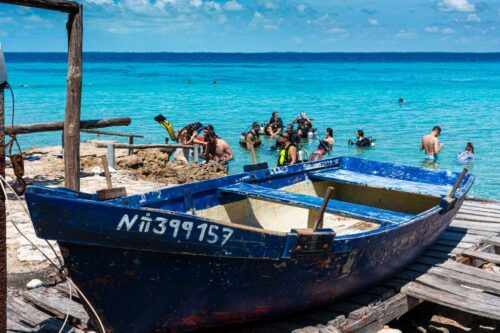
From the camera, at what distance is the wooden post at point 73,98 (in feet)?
26.8

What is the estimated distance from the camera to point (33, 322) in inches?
245

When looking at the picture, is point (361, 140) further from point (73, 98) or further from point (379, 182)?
point (73, 98)

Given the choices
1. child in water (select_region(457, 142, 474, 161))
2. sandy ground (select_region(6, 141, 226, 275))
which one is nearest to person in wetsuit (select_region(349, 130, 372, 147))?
child in water (select_region(457, 142, 474, 161))

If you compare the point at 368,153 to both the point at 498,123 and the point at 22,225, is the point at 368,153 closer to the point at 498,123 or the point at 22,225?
the point at 498,123

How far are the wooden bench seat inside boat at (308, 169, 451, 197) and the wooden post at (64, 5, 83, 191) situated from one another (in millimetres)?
3279

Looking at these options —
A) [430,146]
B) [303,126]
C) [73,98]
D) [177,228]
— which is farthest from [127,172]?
[303,126]

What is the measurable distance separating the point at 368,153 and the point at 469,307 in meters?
17.7

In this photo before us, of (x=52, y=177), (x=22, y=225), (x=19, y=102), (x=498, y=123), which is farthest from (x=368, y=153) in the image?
(x=19, y=102)

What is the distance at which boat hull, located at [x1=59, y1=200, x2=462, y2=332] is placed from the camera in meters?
5.16

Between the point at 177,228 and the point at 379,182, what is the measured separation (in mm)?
4480

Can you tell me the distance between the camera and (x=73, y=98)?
846cm

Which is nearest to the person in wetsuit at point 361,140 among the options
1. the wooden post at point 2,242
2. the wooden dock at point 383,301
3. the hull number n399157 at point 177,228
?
the wooden dock at point 383,301

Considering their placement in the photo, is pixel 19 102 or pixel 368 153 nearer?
pixel 368 153

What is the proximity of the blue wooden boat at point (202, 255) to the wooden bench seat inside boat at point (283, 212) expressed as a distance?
0.03 m
